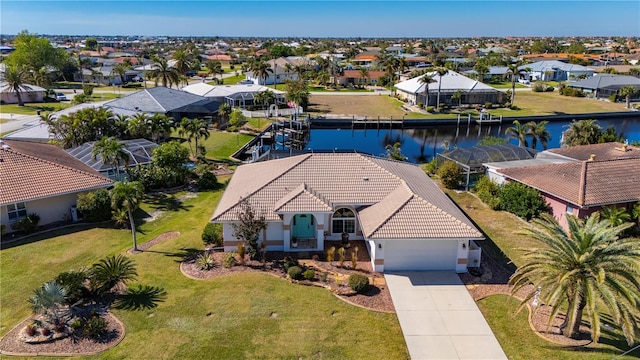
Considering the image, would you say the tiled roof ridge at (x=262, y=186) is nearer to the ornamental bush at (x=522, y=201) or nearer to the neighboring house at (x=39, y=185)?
the neighboring house at (x=39, y=185)

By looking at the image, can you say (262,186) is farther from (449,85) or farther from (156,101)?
(449,85)

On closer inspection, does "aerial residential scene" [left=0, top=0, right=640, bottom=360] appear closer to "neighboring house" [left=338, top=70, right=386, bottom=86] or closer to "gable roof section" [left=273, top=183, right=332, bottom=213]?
"gable roof section" [left=273, top=183, right=332, bottom=213]

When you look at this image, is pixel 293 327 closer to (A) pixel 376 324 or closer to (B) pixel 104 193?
(A) pixel 376 324

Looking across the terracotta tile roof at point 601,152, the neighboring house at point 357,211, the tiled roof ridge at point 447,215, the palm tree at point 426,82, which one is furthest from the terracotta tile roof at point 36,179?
the palm tree at point 426,82

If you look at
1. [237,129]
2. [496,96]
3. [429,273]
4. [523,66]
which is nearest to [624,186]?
[429,273]

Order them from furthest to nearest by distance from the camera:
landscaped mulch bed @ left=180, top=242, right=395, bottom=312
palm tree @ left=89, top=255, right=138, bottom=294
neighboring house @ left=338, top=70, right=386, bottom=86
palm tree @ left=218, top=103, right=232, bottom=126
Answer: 1. neighboring house @ left=338, top=70, right=386, bottom=86
2. palm tree @ left=218, top=103, right=232, bottom=126
3. landscaped mulch bed @ left=180, top=242, right=395, bottom=312
4. palm tree @ left=89, top=255, right=138, bottom=294

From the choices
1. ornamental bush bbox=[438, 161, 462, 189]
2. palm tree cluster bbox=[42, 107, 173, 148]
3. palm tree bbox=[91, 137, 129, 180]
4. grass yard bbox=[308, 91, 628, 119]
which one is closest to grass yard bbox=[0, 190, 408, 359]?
palm tree bbox=[91, 137, 129, 180]
